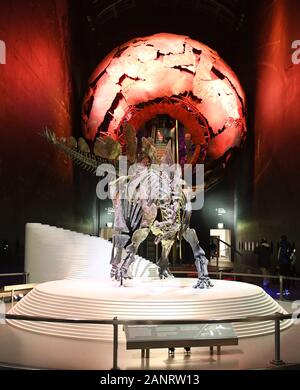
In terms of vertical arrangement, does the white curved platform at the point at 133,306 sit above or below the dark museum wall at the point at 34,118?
below

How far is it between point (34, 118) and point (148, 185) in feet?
15.5

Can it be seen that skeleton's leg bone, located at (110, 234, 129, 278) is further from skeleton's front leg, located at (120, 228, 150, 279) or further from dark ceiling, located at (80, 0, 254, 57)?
dark ceiling, located at (80, 0, 254, 57)

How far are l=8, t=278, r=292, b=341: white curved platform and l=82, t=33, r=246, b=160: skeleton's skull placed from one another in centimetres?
703

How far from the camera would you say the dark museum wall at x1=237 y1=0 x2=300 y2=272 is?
1152 cm

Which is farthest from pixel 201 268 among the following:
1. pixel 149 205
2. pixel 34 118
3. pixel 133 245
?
pixel 34 118

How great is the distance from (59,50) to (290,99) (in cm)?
679

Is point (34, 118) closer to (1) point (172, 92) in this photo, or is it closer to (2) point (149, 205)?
(1) point (172, 92)

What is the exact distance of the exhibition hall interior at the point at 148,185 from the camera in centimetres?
582

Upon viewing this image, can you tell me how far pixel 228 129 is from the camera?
13719 millimetres

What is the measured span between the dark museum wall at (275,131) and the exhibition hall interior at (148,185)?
0.25ft

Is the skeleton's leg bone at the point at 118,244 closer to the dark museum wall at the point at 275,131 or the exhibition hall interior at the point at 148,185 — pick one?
the exhibition hall interior at the point at 148,185

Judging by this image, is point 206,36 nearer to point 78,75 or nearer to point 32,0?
point 78,75

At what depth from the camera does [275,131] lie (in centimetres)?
1318

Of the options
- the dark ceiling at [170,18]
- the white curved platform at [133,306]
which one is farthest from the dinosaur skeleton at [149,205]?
A: the dark ceiling at [170,18]
